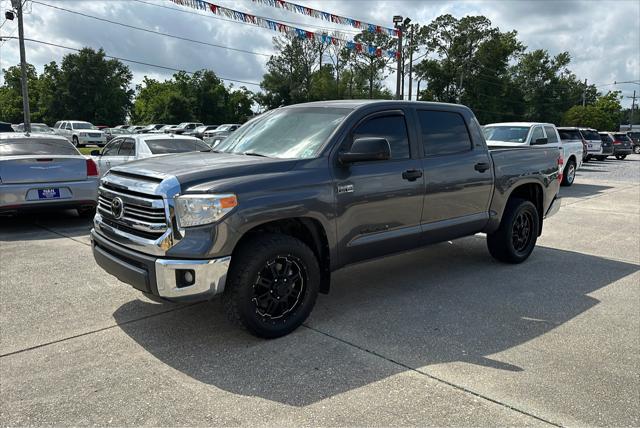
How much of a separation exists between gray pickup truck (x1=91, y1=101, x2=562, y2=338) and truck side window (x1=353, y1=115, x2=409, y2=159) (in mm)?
11

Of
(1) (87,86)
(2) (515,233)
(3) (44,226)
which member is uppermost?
(1) (87,86)

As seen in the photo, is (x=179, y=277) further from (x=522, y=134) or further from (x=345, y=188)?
(x=522, y=134)

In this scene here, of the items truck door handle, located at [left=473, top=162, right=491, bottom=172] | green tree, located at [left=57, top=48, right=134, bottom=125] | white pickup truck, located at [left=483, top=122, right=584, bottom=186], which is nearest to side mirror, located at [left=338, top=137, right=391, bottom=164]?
truck door handle, located at [left=473, top=162, right=491, bottom=172]

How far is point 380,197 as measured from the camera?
180 inches

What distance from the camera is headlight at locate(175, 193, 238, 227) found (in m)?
3.56

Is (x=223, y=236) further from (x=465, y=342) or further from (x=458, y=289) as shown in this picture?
(x=458, y=289)

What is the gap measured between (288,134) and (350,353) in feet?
6.72

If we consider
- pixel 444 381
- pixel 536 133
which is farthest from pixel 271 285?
pixel 536 133

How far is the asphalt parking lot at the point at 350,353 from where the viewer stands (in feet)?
9.89

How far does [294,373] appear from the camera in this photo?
11.3ft

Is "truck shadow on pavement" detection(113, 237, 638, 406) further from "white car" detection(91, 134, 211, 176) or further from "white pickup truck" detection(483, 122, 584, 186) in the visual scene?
"white pickup truck" detection(483, 122, 584, 186)

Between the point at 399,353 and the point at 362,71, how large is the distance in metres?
71.2

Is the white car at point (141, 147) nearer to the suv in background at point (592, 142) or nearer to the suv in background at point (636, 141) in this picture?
the suv in background at point (592, 142)

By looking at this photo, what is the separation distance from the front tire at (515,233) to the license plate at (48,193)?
20.7 feet
